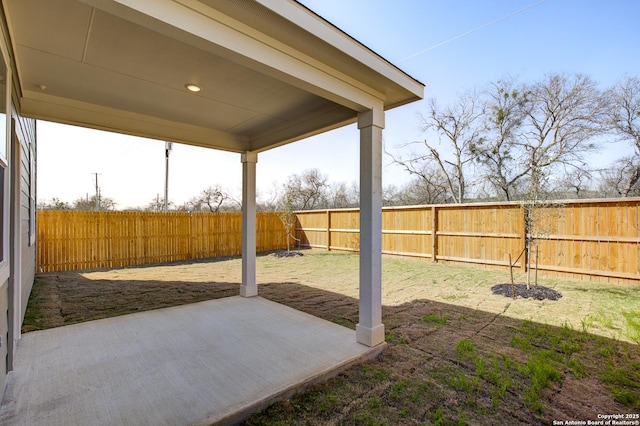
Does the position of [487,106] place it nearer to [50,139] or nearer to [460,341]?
[460,341]

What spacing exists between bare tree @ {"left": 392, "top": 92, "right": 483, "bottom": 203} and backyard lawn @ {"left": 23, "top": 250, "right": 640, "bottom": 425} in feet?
35.1

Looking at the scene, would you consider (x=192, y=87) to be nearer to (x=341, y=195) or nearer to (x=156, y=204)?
(x=341, y=195)

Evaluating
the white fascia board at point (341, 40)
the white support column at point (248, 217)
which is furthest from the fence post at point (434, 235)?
the white fascia board at point (341, 40)

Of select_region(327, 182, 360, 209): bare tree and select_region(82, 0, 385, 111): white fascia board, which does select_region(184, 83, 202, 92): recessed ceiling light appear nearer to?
select_region(82, 0, 385, 111): white fascia board

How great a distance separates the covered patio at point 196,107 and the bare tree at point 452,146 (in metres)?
14.4

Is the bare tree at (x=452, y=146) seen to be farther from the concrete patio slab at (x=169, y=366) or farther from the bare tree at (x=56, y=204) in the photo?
the bare tree at (x=56, y=204)

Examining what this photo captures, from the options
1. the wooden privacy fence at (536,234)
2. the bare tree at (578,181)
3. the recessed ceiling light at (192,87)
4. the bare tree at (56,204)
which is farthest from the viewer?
the bare tree at (56,204)

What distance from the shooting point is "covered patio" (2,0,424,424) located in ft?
6.23

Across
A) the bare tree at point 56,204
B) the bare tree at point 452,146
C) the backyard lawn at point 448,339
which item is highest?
the bare tree at point 452,146

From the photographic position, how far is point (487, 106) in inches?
620

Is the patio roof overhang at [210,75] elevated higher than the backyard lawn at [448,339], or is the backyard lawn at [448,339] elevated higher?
the patio roof overhang at [210,75]

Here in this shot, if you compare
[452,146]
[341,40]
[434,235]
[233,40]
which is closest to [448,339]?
[341,40]

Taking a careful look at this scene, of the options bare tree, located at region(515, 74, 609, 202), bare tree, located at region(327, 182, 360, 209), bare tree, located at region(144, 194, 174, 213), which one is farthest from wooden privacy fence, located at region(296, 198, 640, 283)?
bare tree, located at region(144, 194, 174, 213)

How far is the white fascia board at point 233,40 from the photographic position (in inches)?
62.1
